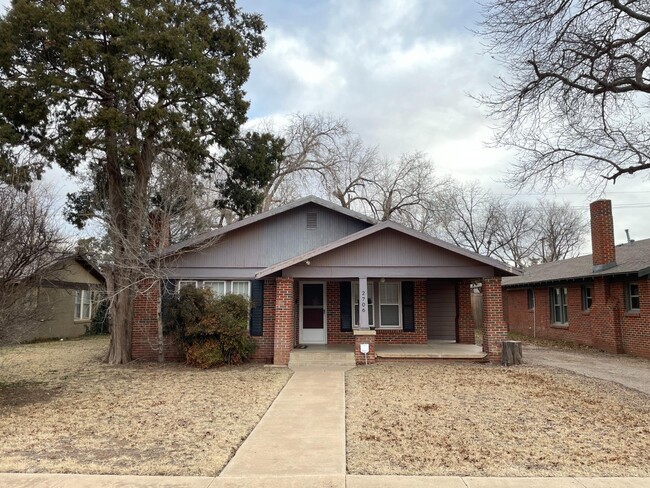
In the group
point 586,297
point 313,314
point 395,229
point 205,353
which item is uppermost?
point 395,229

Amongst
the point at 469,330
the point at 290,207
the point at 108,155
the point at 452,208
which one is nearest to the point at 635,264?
the point at 469,330

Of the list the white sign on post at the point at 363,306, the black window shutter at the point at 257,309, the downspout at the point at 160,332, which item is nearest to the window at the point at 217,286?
the black window shutter at the point at 257,309

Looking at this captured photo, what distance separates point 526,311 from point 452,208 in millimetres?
18414

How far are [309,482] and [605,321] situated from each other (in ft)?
50.9

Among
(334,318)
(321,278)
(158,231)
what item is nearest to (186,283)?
(158,231)

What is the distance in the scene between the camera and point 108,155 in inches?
506

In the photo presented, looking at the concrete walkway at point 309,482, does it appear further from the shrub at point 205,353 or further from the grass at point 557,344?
the grass at point 557,344

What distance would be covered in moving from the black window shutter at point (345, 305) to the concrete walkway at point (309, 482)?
34.5 ft

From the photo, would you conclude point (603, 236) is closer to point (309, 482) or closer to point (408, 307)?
point (408, 307)

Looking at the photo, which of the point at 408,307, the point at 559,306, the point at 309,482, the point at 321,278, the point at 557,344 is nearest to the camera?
the point at 309,482

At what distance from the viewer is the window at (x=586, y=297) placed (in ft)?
60.0

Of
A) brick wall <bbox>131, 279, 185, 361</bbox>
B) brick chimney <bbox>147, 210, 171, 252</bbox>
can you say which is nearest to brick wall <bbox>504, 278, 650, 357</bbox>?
brick wall <bbox>131, 279, 185, 361</bbox>

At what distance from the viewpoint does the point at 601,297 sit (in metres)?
17.0

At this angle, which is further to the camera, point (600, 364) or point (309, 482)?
point (600, 364)
